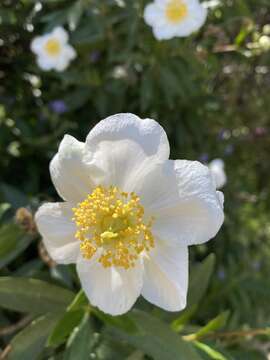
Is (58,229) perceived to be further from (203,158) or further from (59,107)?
(203,158)

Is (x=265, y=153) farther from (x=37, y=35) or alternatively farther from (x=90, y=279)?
(x=90, y=279)

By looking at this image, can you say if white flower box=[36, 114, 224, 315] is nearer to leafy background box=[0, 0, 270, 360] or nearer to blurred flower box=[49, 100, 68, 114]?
leafy background box=[0, 0, 270, 360]

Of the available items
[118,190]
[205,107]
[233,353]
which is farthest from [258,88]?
[118,190]

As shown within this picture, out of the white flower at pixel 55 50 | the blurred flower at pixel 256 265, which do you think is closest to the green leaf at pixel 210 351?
the white flower at pixel 55 50

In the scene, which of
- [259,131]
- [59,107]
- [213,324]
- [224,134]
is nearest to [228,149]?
[224,134]

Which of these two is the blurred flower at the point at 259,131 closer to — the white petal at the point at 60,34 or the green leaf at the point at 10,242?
the white petal at the point at 60,34
